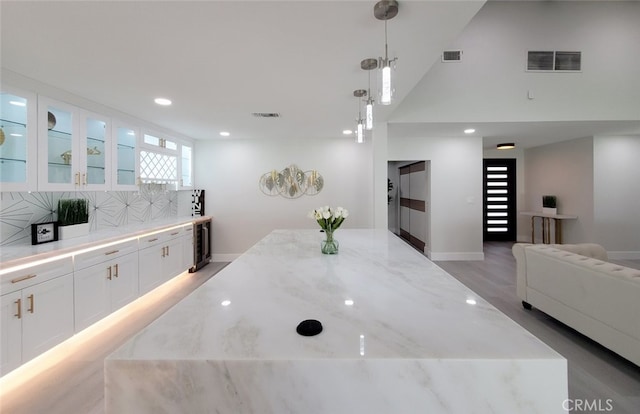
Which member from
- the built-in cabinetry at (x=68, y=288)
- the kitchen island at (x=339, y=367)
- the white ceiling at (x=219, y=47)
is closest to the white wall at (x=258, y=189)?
the built-in cabinetry at (x=68, y=288)

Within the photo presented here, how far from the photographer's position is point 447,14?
152cm

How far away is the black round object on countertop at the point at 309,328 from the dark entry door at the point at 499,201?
23.8ft

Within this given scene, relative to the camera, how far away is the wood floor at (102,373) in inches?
67.4

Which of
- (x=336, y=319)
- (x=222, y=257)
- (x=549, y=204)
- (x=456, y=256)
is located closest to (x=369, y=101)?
(x=336, y=319)

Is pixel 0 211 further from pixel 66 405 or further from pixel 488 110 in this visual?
pixel 488 110

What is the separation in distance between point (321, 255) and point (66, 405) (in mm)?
1955

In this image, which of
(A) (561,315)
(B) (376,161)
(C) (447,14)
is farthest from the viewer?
(B) (376,161)

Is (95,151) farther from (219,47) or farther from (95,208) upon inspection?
(219,47)

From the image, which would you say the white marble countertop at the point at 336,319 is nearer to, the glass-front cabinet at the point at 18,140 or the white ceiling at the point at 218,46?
Answer: the white ceiling at the point at 218,46

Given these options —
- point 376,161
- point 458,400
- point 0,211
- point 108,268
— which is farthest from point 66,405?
point 376,161

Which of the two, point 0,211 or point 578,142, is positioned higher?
point 578,142

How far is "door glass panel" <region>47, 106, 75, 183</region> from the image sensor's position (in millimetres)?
2468

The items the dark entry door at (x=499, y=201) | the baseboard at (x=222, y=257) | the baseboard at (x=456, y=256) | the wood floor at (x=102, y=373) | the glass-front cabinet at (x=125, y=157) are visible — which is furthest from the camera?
the dark entry door at (x=499, y=201)

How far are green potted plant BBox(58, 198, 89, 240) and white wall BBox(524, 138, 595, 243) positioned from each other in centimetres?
798
